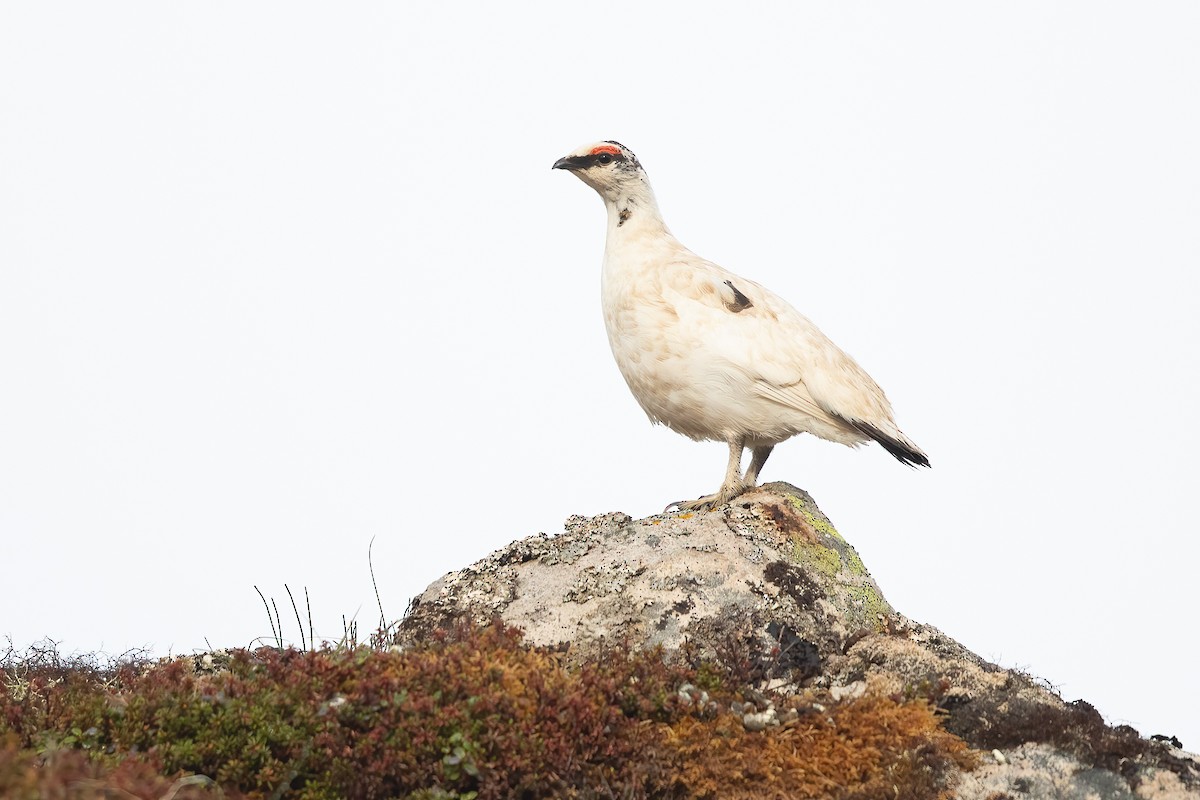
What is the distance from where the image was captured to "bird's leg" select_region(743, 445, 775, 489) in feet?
30.4

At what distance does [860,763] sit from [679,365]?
3.59 metres

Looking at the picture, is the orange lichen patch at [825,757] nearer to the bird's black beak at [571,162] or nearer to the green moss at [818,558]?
the green moss at [818,558]

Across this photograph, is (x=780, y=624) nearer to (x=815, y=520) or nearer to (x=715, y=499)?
(x=815, y=520)

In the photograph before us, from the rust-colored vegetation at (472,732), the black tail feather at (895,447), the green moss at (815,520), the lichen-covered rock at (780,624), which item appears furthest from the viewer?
the black tail feather at (895,447)

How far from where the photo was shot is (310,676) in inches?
221

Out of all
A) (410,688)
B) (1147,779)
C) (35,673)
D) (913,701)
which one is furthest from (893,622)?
(35,673)

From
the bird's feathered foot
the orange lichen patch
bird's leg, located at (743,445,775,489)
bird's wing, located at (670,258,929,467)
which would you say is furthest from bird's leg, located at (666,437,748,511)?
the orange lichen patch

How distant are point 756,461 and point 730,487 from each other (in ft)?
1.67

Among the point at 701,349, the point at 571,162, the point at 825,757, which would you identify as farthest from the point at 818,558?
the point at 571,162

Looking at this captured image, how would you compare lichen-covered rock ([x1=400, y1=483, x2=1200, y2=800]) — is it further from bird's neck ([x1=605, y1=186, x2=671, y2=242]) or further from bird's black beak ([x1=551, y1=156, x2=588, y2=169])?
bird's black beak ([x1=551, y1=156, x2=588, y2=169])

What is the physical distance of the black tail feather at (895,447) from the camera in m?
8.59

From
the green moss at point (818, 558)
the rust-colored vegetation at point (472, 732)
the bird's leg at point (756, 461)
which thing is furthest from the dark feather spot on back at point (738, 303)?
the rust-colored vegetation at point (472, 732)

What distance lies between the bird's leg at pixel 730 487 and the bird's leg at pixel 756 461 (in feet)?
0.81

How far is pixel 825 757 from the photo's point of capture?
19.0ft
